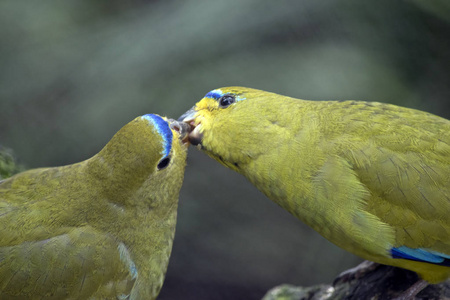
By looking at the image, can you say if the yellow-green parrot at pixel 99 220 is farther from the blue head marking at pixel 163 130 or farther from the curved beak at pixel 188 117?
the curved beak at pixel 188 117

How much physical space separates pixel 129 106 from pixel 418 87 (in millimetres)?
2842

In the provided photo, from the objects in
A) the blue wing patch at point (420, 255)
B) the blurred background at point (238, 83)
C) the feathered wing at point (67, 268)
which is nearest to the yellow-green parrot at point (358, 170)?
the blue wing patch at point (420, 255)

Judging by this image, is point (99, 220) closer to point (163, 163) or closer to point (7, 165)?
point (163, 163)

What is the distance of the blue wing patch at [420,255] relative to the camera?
267 centimetres

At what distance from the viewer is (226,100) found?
3.02 metres

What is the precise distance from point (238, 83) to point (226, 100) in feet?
5.90

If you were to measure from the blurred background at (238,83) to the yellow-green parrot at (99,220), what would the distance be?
5.57ft

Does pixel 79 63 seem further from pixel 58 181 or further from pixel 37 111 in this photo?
pixel 58 181

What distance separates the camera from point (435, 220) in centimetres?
266

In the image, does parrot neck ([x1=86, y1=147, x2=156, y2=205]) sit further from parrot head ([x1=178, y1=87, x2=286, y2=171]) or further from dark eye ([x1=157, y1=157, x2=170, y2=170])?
parrot head ([x1=178, y1=87, x2=286, y2=171])

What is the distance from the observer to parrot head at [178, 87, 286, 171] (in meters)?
2.82

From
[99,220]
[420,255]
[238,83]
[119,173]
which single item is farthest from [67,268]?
[238,83]

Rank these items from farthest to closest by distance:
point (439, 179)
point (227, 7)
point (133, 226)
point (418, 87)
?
point (227, 7) → point (418, 87) → point (133, 226) → point (439, 179)

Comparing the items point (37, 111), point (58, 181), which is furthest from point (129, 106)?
point (58, 181)
